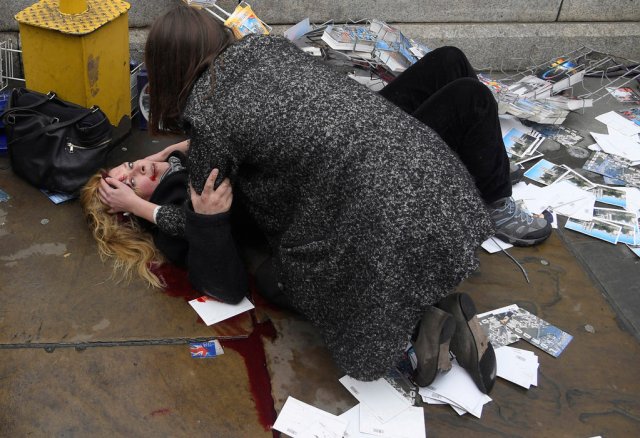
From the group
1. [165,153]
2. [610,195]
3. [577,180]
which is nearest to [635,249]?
[610,195]

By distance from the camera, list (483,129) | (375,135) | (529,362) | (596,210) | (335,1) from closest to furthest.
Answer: (375,135) → (529,362) → (483,129) → (596,210) → (335,1)

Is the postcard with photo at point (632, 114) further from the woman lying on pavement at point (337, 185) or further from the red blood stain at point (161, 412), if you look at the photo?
the red blood stain at point (161, 412)

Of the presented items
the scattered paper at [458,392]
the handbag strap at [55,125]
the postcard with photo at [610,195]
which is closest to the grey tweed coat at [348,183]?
the scattered paper at [458,392]

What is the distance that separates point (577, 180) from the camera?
3744 millimetres

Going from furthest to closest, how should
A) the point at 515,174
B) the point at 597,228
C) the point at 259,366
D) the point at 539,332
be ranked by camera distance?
the point at 515,174 < the point at 597,228 < the point at 539,332 < the point at 259,366

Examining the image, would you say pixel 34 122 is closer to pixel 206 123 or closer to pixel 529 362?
pixel 206 123

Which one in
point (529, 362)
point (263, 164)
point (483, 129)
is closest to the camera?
point (263, 164)

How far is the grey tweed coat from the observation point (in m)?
2.03

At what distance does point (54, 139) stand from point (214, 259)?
1.10 metres

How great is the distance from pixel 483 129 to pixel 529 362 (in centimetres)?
97

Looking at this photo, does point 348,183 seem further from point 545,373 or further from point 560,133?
point 560,133

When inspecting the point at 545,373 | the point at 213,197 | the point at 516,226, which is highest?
the point at 213,197

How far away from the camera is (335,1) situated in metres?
4.37

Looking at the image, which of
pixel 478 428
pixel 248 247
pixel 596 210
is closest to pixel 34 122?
pixel 248 247
